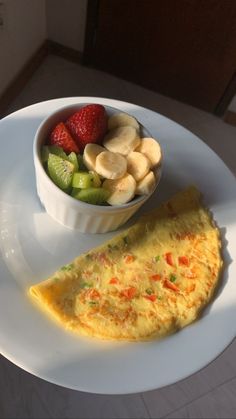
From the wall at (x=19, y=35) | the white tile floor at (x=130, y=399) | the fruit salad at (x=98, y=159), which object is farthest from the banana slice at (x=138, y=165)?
the wall at (x=19, y=35)

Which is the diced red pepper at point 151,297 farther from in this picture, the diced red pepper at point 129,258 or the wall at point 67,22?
the wall at point 67,22

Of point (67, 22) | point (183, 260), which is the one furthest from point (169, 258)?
point (67, 22)

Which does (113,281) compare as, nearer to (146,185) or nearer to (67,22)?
(146,185)

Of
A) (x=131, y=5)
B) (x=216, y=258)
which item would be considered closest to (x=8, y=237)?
(x=216, y=258)

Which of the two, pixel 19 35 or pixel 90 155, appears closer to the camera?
pixel 90 155

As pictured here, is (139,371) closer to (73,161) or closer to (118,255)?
(118,255)
